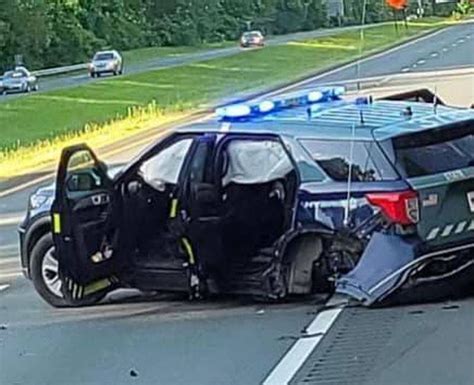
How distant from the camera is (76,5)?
44.7 ft

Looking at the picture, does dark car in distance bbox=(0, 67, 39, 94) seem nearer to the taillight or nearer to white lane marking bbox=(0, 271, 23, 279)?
white lane marking bbox=(0, 271, 23, 279)

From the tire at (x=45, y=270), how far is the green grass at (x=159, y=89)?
567 centimetres

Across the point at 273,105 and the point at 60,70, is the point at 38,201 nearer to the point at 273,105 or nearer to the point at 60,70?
the point at 273,105

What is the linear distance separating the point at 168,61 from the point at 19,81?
5.92 feet

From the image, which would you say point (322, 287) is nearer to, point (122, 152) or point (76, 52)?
point (122, 152)

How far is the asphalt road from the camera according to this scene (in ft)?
24.2

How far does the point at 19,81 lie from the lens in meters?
16.2

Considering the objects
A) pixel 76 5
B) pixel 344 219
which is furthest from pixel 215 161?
pixel 76 5

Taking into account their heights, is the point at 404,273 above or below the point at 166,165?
below

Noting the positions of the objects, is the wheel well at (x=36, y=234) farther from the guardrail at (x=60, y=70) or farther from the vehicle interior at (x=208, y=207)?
the guardrail at (x=60, y=70)

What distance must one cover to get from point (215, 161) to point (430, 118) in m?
1.59

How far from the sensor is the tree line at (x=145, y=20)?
13195mm

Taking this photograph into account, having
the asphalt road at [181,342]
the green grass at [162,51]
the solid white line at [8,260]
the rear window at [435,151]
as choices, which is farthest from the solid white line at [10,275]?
the rear window at [435,151]

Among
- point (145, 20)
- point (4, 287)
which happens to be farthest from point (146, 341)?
point (145, 20)
